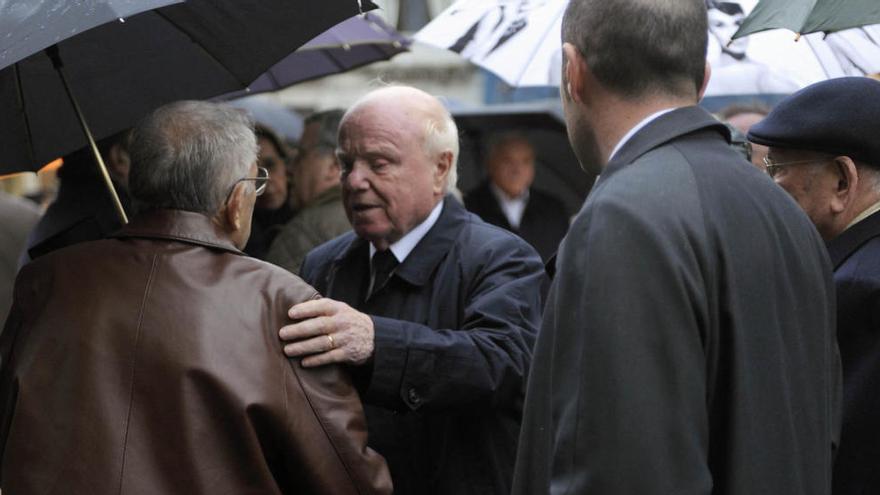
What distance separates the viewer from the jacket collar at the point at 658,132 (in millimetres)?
2623

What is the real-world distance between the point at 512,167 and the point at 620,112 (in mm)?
6825

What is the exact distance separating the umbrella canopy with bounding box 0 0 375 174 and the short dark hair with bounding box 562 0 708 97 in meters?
1.45

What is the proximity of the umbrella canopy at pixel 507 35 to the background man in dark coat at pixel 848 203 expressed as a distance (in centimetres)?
159

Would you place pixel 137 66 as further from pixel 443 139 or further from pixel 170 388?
pixel 170 388

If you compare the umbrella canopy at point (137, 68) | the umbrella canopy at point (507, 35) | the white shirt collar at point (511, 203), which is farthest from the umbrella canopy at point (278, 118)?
the umbrella canopy at point (137, 68)

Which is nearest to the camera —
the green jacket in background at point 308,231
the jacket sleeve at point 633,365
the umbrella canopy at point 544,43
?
the jacket sleeve at point 633,365

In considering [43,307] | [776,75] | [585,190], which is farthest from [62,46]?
[585,190]

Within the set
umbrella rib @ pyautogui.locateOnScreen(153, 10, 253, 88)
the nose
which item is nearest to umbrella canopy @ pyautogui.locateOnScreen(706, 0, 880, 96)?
the nose

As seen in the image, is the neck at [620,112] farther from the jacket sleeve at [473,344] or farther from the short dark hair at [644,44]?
the jacket sleeve at [473,344]

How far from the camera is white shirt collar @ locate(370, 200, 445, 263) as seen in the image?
4.13 metres

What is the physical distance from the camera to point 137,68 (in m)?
4.24

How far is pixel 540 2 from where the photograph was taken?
16.9 ft

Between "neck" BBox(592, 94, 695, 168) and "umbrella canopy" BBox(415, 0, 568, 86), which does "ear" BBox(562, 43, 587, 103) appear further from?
"umbrella canopy" BBox(415, 0, 568, 86)

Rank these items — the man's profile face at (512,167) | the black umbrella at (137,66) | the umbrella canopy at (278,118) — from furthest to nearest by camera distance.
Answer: the umbrella canopy at (278,118)
the man's profile face at (512,167)
the black umbrella at (137,66)
